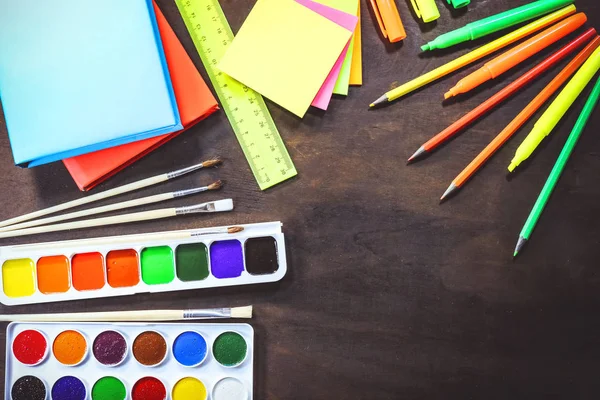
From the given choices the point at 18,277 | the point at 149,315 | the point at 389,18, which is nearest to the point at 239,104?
the point at 389,18

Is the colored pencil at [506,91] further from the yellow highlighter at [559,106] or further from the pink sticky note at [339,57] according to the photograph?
the pink sticky note at [339,57]

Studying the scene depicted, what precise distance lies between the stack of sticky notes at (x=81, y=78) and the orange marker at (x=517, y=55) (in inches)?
21.2

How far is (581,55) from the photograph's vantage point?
101 centimetres

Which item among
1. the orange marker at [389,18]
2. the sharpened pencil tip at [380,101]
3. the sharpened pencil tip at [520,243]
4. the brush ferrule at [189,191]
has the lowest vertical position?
the sharpened pencil tip at [520,243]

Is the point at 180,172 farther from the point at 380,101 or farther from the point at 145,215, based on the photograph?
the point at 380,101

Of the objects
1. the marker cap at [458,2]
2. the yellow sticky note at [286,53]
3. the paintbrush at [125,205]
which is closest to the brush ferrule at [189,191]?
the paintbrush at [125,205]

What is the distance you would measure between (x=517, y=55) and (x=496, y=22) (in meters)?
0.07

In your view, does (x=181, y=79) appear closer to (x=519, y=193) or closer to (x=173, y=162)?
(x=173, y=162)

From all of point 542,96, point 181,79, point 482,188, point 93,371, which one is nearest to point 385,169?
point 482,188

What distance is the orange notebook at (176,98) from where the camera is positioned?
1.01 meters

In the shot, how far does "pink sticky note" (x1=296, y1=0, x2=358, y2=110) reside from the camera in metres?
1.02

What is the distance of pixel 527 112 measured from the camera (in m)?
1.01

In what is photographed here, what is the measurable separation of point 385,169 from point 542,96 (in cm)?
32

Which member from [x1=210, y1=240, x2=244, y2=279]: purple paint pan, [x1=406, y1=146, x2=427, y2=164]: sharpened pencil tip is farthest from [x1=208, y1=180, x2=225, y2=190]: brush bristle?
[x1=406, y1=146, x2=427, y2=164]: sharpened pencil tip
